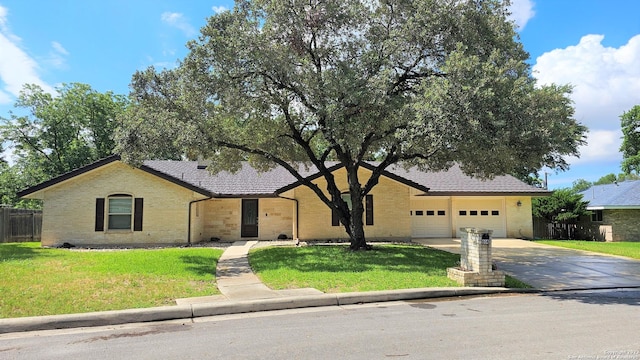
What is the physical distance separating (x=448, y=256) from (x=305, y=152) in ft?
21.5

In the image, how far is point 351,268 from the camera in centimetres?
1092

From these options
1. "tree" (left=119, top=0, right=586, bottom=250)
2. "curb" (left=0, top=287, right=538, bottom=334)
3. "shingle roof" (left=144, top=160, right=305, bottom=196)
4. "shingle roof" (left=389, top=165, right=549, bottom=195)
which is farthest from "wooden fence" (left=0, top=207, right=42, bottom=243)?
"shingle roof" (left=389, top=165, right=549, bottom=195)

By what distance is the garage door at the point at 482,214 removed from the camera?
74.3 feet

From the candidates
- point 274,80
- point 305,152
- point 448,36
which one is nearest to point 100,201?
point 305,152

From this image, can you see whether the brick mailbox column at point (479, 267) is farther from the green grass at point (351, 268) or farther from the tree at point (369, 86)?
the tree at point (369, 86)

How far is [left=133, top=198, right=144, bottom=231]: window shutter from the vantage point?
18.2 meters

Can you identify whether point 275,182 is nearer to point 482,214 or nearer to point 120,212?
point 120,212

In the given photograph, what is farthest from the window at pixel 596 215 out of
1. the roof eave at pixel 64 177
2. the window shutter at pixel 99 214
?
the window shutter at pixel 99 214

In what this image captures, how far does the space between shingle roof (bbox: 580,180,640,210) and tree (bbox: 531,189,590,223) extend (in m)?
0.90

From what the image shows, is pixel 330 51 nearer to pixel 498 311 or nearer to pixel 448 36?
pixel 448 36

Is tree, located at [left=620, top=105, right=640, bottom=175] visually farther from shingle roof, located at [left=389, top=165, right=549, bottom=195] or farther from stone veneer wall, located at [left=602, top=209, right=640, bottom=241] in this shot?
shingle roof, located at [left=389, top=165, right=549, bottom=195]

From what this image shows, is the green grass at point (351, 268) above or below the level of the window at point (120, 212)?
below

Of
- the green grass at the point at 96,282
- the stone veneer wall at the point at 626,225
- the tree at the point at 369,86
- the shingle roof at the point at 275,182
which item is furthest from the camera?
the stone veneer wall at the point at 626,225

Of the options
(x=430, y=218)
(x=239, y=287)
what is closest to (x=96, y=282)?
(x=239, y=287)
